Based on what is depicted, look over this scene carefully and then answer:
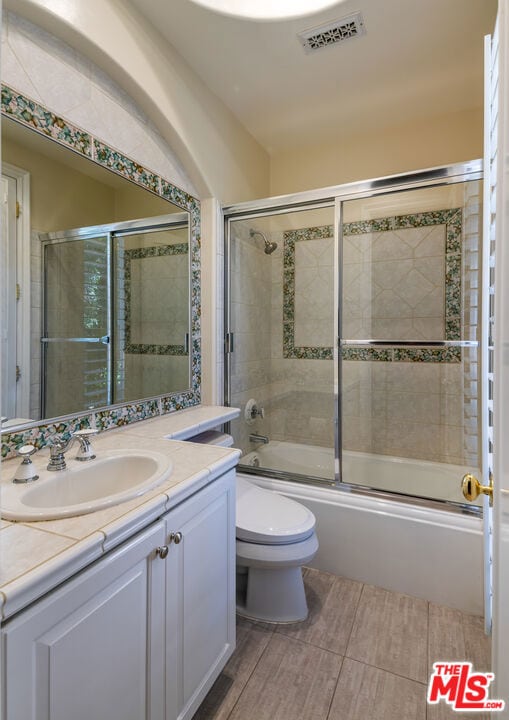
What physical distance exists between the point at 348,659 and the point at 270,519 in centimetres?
58

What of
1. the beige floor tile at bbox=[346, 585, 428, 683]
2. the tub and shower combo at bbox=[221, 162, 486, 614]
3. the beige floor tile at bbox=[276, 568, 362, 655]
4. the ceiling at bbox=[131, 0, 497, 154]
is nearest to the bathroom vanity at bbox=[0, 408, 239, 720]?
the beige floor tile at bbox=[276, 568, 362, 655]

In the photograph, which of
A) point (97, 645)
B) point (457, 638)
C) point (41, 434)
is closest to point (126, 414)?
point (41, 434)

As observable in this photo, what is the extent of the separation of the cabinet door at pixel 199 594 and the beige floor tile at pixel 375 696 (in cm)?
Result: 42

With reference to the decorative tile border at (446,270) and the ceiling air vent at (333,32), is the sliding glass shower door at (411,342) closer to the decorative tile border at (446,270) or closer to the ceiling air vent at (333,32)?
the decorative tile border at (446,270)

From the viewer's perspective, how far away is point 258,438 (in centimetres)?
265

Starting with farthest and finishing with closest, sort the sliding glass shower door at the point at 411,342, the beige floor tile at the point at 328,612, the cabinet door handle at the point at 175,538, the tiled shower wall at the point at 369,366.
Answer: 1. the tiled shower wall at the point at 369,366
2. the sliding glass shower door at the point at 411,342
3. the beige floor tile at the point at 328,612
4. the cabinet door handle at the point at 175,538

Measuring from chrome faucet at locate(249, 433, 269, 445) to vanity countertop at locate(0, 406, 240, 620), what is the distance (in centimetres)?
123

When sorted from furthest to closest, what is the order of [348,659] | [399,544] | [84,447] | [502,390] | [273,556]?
[399,544] → [273,556] → [348,659] → [84,447] → [502,390]

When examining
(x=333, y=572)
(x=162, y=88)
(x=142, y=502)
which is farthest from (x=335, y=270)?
(x=142, y=502)

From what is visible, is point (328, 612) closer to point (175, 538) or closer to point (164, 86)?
point (175, 538)

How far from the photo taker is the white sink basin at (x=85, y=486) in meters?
0.90

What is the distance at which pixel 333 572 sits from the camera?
6.56 ft

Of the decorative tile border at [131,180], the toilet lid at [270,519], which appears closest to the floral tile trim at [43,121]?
the decorative tile border at [131,180]

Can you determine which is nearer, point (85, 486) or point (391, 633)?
point (85, 486)
